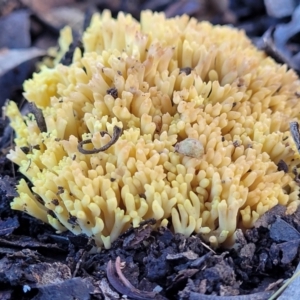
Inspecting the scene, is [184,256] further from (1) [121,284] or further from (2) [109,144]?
(2) [109,144]

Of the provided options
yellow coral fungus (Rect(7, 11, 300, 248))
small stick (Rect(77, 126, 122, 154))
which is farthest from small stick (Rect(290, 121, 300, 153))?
small stick (Rect(77, 126, 122, 154))

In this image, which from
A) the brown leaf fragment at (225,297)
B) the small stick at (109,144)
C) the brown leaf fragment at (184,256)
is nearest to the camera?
the brown leaf fragment at (225,297)

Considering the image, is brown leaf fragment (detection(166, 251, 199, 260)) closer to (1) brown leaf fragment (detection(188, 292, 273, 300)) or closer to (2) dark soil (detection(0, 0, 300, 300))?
(2) dark soil (detection(0, 0, 300, 300))

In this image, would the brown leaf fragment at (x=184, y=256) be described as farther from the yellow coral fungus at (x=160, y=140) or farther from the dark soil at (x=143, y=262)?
the yellow coral fungus at (x=160, y=140)

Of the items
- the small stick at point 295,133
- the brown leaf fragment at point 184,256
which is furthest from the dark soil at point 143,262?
the small stick at point 295,133

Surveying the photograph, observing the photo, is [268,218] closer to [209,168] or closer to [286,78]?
[209,168]

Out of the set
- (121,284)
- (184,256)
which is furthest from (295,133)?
(121,284)
